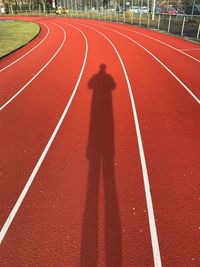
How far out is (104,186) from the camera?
17.1 ft

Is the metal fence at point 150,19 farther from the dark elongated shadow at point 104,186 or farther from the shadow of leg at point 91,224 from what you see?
the shadow of leg at point 91,224

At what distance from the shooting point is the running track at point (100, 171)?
157 inches

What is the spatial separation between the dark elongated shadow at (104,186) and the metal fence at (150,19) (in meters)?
16.1

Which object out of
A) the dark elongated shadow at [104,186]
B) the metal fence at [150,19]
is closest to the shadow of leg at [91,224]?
the dark elongated shadow at [104,186]

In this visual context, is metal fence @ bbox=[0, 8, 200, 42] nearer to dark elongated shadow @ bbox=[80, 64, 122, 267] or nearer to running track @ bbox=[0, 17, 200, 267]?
running track @ bbox=[0, 17, 200, 267]

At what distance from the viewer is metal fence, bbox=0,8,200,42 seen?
1000 inches

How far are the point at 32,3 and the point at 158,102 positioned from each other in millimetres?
80886

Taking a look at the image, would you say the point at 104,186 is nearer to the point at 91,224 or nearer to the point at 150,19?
the point at 91,224

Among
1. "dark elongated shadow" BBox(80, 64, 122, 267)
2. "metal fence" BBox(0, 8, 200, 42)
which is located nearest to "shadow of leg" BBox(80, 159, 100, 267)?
"dark elongated shadow" BBox(80, 64, 122, 267)

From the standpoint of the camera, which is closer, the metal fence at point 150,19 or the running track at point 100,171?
the running track at point 100,171

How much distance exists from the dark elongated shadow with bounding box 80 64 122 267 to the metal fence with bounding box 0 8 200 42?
1608cm

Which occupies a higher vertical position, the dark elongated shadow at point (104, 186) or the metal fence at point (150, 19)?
the metal fence at point (150, 19)

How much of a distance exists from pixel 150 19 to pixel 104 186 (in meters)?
34.8

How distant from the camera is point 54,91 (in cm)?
1066
